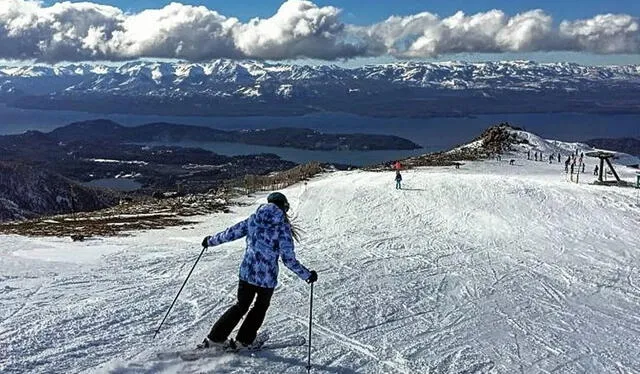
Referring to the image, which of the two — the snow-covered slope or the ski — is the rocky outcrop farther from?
the ski

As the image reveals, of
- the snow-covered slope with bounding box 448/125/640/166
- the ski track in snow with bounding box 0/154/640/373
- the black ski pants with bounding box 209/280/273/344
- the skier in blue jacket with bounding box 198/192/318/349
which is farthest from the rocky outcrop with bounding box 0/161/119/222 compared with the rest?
the skier in blue jacket with bounding box 198/192/318/349

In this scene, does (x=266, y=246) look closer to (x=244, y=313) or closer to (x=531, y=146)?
(x=244, y=313)

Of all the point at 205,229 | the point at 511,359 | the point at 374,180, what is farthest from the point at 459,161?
the point at 511,359

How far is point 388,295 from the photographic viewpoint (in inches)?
445

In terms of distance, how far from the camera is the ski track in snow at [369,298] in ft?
26.3

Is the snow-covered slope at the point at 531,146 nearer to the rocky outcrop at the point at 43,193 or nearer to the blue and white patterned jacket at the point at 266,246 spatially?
the blue and white patterned jacket at the point at 266,246

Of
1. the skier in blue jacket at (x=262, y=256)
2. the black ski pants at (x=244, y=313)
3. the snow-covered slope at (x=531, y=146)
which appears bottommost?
the snow-covered slope at (x=531, y=146)

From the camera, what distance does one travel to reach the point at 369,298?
36.2ft

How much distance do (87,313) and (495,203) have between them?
18178mm

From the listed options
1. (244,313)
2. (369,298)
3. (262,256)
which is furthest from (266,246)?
(369,298)

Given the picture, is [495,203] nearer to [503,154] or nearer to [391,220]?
[391,220]

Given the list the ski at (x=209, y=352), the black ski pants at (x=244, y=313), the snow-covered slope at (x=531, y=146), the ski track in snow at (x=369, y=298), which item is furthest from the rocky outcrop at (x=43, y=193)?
the black ski pants at (x=244, y=313)

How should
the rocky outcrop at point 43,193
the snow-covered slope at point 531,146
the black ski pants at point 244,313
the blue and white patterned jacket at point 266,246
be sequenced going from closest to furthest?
the blue and white patterned jacket at point 266,246 < the black ski pants at point 244,313 < the snow-covered slope at point 531,146 < the rocky outcrop at point 43,193

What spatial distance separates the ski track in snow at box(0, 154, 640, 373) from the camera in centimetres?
802
